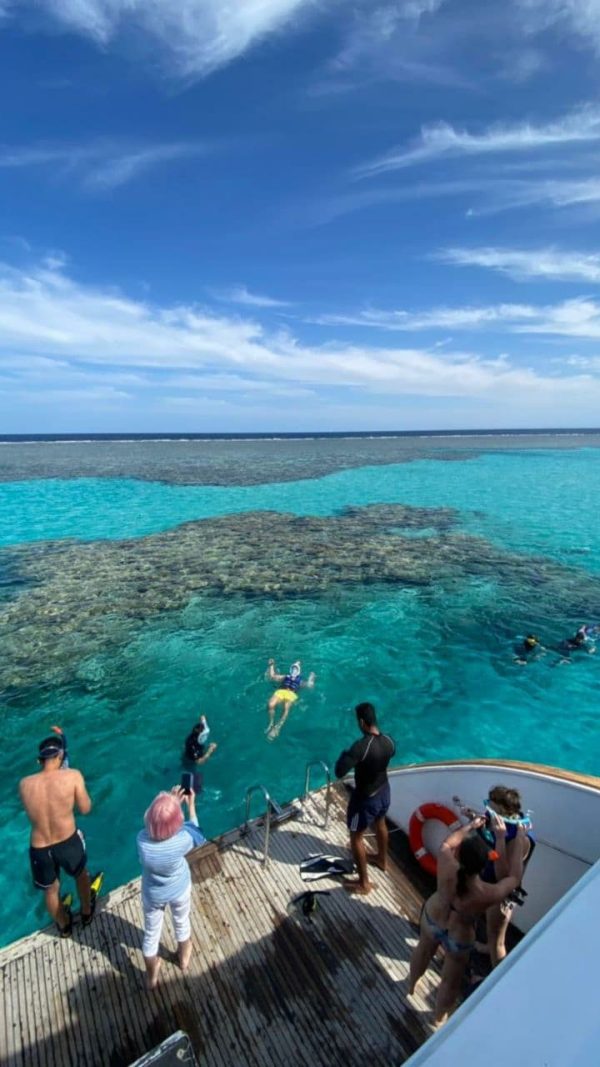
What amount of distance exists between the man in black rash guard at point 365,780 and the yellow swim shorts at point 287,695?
6.41m

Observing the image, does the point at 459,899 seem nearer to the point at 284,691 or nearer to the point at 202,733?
the point at 202,733

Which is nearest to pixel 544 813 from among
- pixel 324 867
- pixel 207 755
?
pixel 324 867

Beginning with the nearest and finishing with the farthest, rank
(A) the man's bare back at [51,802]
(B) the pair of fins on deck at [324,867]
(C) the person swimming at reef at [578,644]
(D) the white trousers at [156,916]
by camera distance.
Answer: (D) the white trousers at [156,916] → (A) the man's bare back at [51,802] → (B) the pair of fins on deck at [324,867] → (C) the person swimming at reef at [578,644]

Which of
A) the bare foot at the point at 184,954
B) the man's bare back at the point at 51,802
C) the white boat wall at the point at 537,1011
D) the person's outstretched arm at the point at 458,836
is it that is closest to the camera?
the white boat wall at the point at 537,1011

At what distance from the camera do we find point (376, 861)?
6.39 metres

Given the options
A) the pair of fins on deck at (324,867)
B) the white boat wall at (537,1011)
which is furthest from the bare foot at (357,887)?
the white boat wall at (537,1011)

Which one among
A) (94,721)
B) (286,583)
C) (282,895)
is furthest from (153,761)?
(286,583)

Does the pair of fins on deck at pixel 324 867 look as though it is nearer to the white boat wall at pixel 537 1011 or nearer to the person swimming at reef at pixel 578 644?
the white boat wall at pixel 537 1011

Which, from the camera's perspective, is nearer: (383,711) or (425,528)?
(383,711)

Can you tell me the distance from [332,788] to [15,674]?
10.4 meters

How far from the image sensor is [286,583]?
20688mm

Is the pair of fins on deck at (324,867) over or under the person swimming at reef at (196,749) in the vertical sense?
over

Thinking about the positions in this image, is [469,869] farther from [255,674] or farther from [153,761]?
[255,674]

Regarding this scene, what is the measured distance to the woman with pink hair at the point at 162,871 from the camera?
4473mm
